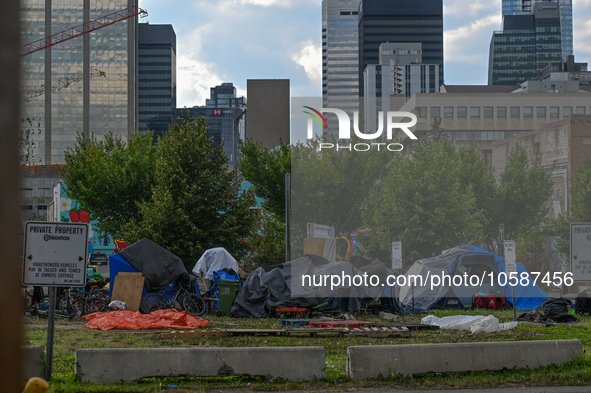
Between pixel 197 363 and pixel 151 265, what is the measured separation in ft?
44.8

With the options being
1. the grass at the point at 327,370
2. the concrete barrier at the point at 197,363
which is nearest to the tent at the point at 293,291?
the grass at the point at 327,370

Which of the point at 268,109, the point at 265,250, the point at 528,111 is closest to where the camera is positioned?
the point at 265,250

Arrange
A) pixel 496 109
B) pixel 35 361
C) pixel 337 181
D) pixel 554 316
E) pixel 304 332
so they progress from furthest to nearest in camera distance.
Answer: pixel 496 109
pixel 337 181
pixel 554 316
pixel 304 332
pixel 35 361

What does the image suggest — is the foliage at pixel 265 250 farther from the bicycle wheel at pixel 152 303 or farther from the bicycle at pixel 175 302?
the bicycle wheel at pixel 152 303

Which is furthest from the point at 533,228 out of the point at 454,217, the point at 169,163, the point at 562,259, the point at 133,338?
the point at 133,338

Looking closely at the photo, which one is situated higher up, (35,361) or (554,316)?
(35,361)

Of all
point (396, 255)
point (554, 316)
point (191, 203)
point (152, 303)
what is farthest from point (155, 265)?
point (554, 316)

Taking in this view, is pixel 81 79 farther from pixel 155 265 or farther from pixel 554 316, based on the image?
pixel 554 316

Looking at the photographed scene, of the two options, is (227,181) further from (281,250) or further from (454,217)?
(454,217)

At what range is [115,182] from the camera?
135 ft

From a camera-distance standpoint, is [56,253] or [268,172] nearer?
[56,253]

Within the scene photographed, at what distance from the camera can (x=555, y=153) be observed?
44500mm

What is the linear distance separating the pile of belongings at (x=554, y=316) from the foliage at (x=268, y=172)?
24.5 metres

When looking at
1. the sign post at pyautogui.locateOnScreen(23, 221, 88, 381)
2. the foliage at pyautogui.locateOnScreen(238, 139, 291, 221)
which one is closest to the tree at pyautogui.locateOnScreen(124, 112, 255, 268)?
the foliage at pyautogui.locateOnScreen(238, 139, 291, 221)
